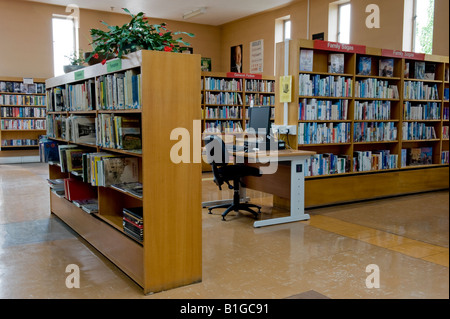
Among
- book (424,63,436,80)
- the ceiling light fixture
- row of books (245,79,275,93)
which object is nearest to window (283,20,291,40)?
row of books (245,79,275,93)

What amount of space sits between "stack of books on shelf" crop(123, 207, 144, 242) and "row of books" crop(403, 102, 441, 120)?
194 inches

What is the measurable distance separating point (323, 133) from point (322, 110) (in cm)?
31

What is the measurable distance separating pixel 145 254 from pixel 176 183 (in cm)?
54

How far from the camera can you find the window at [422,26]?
803 centimetres

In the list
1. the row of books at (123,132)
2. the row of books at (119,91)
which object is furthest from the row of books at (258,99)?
the row of books at (123,132)

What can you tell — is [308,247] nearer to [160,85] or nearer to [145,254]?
[145,254]

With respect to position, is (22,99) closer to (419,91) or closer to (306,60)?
(306,60)

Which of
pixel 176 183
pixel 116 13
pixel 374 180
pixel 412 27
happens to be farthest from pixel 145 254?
pixel 116 13

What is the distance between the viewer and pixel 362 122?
6.02 meters

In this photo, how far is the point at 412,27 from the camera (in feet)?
27.3

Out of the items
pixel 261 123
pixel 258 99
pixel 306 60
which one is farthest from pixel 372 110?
pixel 258 99

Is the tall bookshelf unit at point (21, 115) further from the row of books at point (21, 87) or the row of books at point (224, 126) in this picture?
the row of books at point (224, 126)

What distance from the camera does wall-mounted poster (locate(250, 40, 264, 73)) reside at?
38.2ft

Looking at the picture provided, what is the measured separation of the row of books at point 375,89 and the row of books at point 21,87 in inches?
332
